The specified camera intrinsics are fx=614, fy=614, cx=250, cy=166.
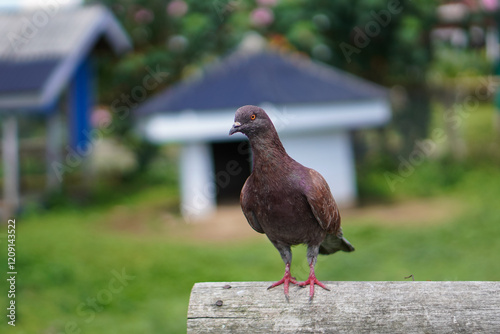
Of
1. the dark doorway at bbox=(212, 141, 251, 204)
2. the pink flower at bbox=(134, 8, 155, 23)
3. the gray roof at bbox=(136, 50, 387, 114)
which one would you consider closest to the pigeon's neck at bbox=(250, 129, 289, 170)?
the gray roof at bbox=(136, 50, 387, 114)

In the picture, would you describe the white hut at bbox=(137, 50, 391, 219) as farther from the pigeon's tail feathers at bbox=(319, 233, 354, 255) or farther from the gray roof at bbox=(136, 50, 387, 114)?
the pigeon's tail feathers at bbox=(319, 233, 354, 255)

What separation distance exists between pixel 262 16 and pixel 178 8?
5.94 ft

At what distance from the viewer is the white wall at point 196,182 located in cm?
922

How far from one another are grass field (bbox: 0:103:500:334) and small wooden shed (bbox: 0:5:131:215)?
1.31m

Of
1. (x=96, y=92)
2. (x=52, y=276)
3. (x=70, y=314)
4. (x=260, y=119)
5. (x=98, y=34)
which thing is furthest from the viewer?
(x=96, y=92)

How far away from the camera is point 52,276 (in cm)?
669

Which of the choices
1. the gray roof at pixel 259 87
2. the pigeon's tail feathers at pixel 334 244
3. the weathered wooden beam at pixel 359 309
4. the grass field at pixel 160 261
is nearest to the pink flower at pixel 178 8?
the gray roof at pixel 259 87

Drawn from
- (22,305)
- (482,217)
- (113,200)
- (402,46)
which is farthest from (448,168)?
(22,305)

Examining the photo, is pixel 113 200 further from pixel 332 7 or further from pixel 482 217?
pixel 482 217

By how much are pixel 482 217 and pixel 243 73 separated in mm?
4056

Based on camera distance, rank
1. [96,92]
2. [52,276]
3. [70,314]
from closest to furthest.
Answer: [70,314], [52,276], [96,92]

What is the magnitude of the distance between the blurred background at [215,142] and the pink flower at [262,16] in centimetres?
3

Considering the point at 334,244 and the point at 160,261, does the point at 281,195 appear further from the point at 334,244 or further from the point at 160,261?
the point at 160,261

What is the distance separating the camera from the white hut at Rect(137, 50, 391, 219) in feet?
28.8
